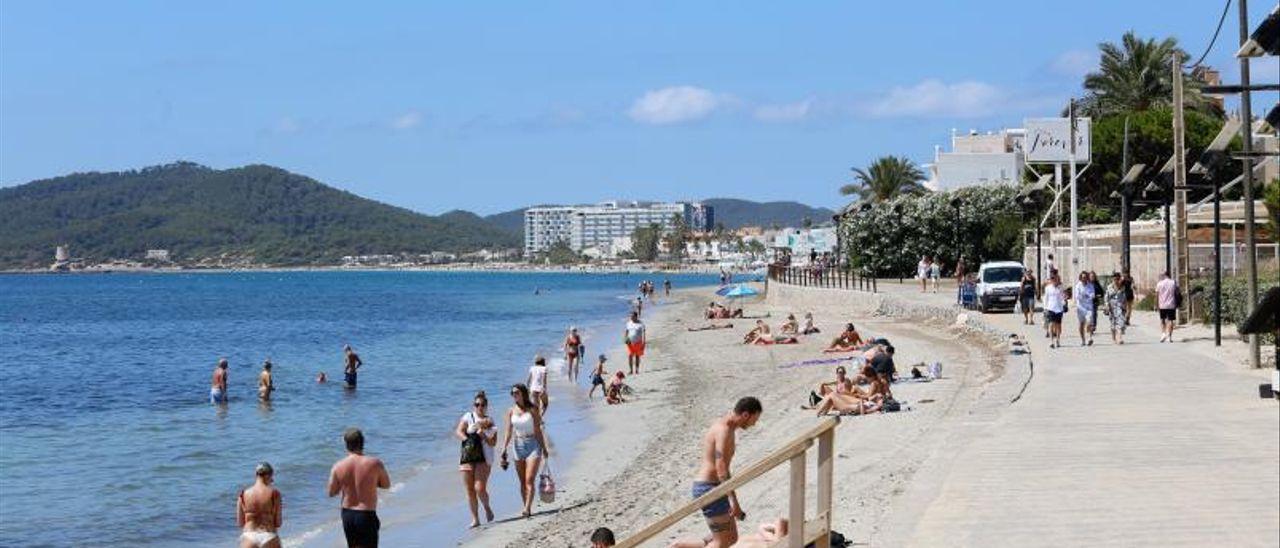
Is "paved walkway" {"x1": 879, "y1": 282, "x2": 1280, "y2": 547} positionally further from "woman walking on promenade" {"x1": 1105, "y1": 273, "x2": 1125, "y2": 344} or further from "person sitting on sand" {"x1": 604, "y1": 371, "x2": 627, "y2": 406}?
"person sitting on sand" {"x1": 604, "y1": 371, "x2": 627, "y2": 406}

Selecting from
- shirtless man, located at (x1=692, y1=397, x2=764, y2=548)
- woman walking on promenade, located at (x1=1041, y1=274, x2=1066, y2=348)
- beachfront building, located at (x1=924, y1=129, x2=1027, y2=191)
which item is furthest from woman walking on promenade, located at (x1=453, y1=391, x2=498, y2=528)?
beachfront building, located at (x1=924, y1=129, x2=1027, y2=191)

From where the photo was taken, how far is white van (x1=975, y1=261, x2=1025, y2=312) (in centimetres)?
3709

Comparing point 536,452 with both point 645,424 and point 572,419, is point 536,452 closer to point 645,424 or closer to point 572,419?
point 645,424

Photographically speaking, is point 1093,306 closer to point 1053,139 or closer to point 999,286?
point 999,286

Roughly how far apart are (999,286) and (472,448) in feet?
78.7

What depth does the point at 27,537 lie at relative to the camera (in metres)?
17.6

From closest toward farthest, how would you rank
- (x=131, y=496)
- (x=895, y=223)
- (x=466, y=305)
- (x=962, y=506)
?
(x=962, y=506) → (x=131, y=496) → (x=895, y=223) → (x=466, y=305)

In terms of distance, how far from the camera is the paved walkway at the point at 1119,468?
9023 millimetres

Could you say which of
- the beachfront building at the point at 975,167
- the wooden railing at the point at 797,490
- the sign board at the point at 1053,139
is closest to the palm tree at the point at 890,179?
the beachfront building at the point at 975,167

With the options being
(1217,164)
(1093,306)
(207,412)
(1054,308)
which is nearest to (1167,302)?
(1093,306)

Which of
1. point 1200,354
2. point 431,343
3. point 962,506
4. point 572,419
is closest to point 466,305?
point 431,343

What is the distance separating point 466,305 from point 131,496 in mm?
89094

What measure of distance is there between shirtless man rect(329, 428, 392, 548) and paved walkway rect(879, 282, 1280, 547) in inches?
167

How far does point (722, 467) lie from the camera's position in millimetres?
9914
